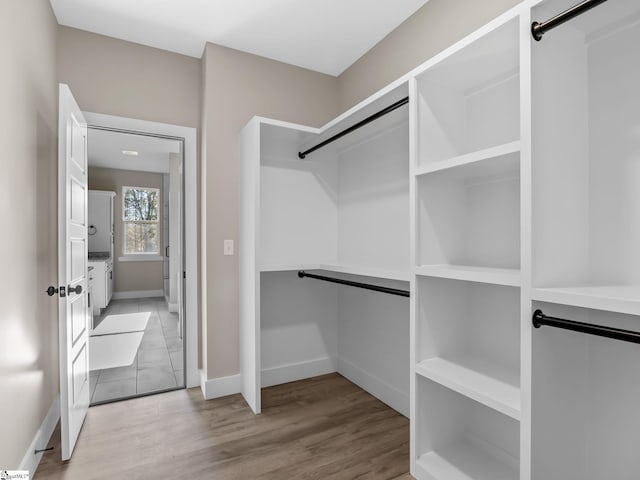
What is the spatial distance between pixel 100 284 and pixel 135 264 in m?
1.14

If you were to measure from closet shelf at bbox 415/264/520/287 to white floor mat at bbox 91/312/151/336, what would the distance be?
145 inches

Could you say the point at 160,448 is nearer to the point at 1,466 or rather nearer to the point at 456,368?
the point at 1,466

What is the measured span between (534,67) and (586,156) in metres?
0.40

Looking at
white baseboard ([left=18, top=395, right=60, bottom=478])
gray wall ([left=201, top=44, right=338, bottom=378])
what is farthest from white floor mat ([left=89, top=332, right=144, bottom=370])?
gray wall ([left=201, top=44, right=338, bottom=378])

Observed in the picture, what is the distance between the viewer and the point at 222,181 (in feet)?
8.87

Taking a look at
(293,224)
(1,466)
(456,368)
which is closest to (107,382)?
(1,466)

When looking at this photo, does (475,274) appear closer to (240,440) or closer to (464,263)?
(464,263)

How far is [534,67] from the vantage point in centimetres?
121

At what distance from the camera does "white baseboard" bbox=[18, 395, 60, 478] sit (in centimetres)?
172

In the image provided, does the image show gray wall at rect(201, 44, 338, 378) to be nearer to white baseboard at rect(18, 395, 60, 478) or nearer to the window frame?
white baseboard at rect(18, 395, 60, 478)

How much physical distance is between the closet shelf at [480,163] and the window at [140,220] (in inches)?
218

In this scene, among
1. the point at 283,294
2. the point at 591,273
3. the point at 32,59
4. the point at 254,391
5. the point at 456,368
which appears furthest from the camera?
the point at 283,294

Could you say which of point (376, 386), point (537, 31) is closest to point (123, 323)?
point (376, 386)

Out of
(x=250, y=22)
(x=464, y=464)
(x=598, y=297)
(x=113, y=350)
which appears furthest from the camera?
(x=113, y=350)
